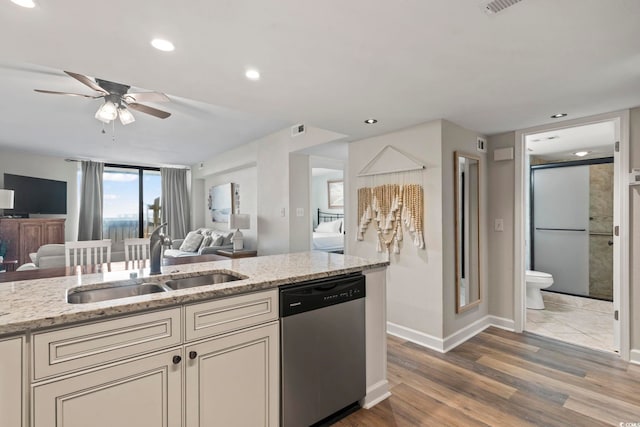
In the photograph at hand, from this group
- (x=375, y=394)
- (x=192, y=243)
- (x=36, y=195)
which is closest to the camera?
(x=375, y=394)

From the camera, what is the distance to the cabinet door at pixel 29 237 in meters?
5.53

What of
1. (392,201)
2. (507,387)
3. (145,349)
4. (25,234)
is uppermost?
(392,201)

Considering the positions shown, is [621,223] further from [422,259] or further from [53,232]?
[53,232]

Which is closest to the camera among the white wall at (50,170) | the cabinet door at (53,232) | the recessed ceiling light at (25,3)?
the recessed ceiling light at (25,3)

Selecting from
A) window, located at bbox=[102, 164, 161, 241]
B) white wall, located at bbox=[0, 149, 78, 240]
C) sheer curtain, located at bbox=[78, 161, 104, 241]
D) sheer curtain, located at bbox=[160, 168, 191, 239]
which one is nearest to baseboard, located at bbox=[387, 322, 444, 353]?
sheer curtain, located at bbox=[160, 168, 191, 239]

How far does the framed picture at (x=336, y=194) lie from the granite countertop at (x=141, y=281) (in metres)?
5.66

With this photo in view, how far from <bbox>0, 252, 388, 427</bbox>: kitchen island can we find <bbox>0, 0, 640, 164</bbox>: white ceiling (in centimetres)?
122

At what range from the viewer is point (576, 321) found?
3568 millimetres

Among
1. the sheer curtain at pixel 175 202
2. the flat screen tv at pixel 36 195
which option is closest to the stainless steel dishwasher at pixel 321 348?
the flat screen tv at pixel 36 195

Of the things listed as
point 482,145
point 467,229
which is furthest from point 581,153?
point 467,229

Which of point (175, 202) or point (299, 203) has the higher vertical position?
point (175, 202)

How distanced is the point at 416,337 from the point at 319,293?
5.97 feet

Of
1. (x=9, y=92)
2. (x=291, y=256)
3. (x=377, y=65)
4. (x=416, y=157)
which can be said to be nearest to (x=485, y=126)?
(x=416, y=157)

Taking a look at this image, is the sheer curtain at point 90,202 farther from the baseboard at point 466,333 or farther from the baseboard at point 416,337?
the baseboard at point 466,333
